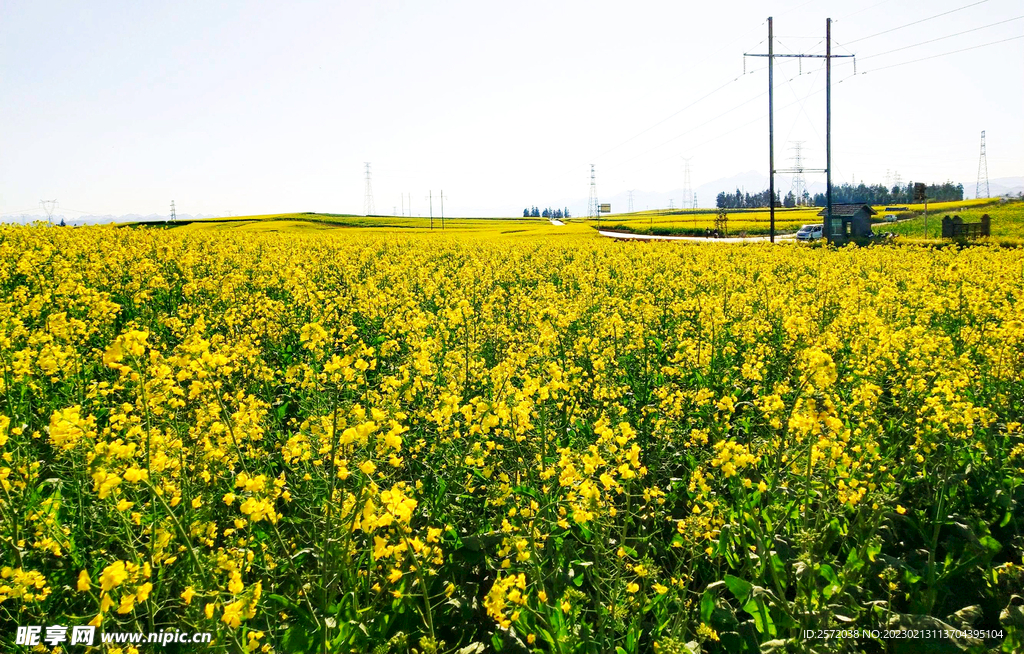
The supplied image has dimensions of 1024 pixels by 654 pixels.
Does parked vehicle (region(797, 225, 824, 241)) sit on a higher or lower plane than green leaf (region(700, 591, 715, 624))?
higher

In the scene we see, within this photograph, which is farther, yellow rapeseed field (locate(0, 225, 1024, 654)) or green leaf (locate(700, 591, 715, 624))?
green leaf (locate(700, 591, 715, 624))

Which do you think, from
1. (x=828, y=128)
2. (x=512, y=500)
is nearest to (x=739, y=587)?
(x=512, y=500)

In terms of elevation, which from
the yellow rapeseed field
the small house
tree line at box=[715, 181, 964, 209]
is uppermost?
tree line at box=[715, 181, 964, 209]

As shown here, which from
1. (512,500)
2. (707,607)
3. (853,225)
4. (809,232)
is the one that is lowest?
(707,607)

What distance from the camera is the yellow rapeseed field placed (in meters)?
2.73

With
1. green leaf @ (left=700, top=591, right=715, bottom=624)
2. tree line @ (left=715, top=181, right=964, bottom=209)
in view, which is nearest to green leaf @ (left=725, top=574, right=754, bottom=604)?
green leaf @ (left=700, top=591, right=715, bottom=624)

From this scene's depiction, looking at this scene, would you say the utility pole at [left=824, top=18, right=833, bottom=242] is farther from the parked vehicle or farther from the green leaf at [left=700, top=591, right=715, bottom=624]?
the green leaf at [left=700, top=591, right=715, bottom=624]

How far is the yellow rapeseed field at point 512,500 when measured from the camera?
273 centimetres

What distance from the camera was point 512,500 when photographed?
338cm

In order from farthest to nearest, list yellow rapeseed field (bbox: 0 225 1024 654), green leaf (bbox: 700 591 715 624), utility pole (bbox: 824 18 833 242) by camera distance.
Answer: utility pole (bbox: 824 18 833 242), green leaf (bbox: 700 591 715 624), yellow rapeseed field (bbox: 0 225 1024 654)

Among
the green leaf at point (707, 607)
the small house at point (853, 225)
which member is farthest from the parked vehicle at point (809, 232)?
the green leaf at point (707, 607)

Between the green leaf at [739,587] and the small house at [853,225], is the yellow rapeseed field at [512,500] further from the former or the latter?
the small house at [853,225]

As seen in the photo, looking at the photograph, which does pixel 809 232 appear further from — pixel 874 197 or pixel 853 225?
pixel 874 197

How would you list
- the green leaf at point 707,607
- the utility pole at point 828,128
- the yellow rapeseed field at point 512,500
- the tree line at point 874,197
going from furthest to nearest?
1. the tree line at point 874,197
2. the utility pole at point 828,128
3. the green leaf at point 707,607
4. the yellow rapeseed field at point 512,500
